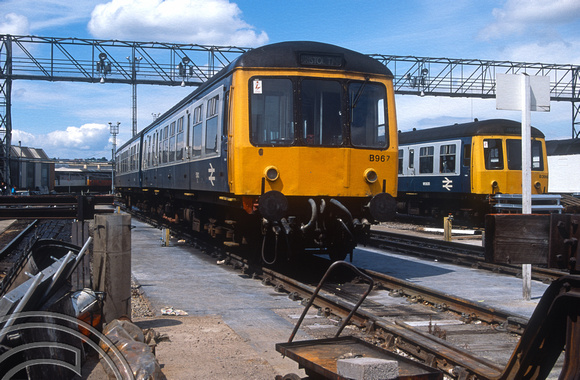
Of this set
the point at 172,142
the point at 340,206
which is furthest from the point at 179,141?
the point at 340,206

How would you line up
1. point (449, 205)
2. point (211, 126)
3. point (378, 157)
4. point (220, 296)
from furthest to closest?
point (449, 205) < point (211, 126) < point (378, 157) < point (220, 296)

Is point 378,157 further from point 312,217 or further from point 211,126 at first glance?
point 211,126

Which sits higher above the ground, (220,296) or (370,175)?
(370,175)

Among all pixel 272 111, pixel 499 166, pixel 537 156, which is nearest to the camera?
pixel 272 111

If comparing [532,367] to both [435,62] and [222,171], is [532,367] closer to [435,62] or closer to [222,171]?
[222,171]

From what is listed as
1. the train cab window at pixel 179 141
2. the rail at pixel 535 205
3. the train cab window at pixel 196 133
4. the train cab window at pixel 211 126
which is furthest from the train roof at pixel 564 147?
the train cab window at pixel 211 126

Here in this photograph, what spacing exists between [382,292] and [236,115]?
11.6ft

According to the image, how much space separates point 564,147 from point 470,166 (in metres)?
14.5

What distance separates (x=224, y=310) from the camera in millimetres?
7465

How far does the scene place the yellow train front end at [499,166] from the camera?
65.2 feet

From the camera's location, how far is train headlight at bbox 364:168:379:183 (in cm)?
968

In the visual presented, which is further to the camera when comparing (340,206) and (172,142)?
(172,142)

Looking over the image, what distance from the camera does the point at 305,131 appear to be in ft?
31.1

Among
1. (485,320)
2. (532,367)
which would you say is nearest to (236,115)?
(485,320)
